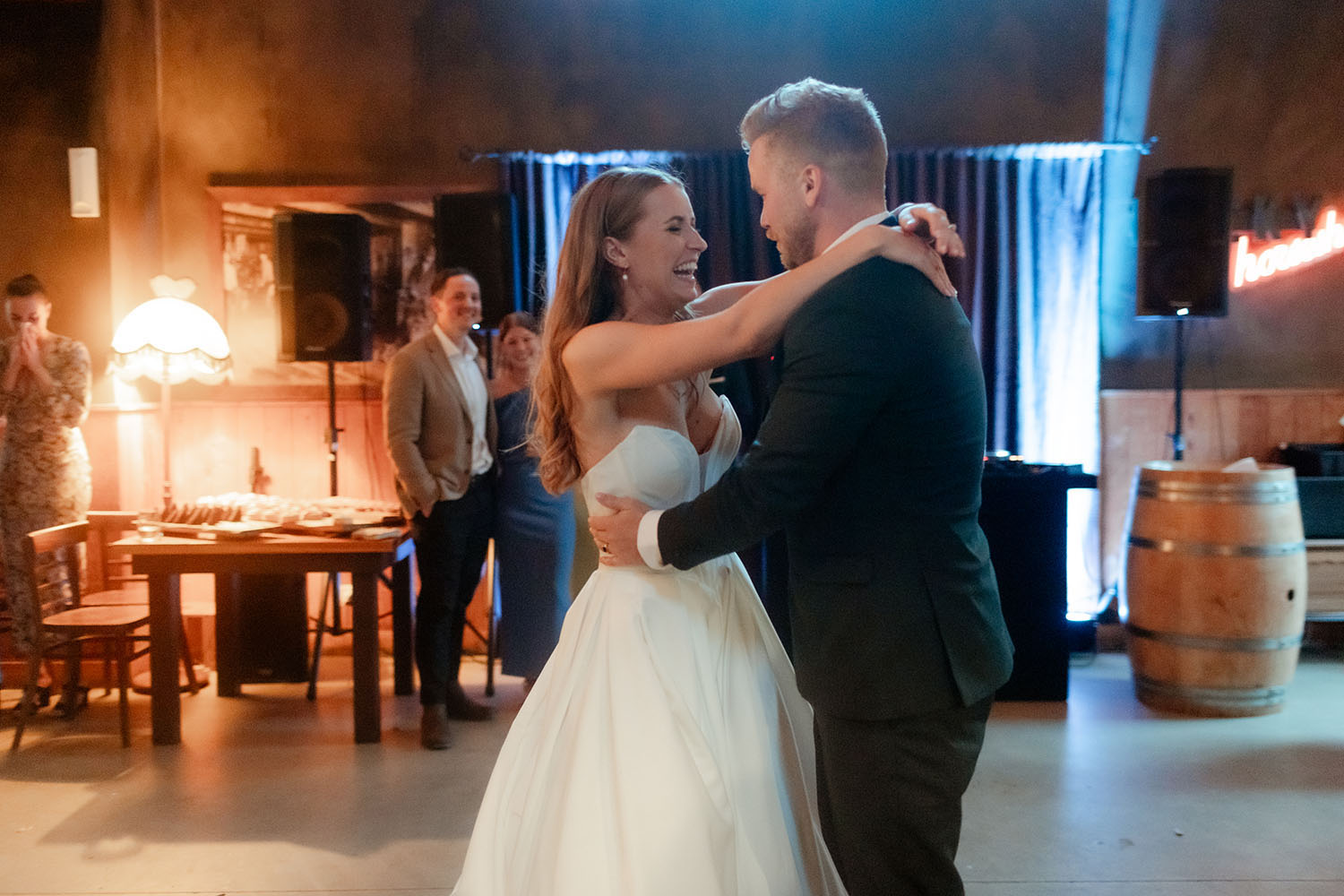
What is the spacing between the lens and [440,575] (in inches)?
172

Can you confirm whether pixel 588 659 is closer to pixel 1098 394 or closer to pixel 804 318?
pixel 804 318

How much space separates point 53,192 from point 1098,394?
217 inches

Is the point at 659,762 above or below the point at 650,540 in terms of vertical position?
below

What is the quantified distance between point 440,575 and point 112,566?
1.77 metres

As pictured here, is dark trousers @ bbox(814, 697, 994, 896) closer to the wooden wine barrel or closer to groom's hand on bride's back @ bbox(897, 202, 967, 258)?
groom's hand on bride's back @ bbox(897, 202, 967, 258)

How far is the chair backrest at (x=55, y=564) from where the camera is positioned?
4.16 metres

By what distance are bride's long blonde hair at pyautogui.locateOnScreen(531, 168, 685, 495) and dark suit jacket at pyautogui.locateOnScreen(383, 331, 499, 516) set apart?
233cm

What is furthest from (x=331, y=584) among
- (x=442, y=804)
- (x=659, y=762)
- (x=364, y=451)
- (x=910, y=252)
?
(x=910, y=252)

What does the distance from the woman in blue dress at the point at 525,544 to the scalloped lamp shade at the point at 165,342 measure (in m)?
1.50

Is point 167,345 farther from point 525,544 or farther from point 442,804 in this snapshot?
point 442,804

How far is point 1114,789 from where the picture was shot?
3611 mm

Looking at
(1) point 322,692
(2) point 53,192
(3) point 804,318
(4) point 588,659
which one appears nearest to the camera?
(3) point 804,318

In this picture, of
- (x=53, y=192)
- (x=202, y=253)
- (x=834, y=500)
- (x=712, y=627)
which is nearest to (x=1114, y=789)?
(x=712, y=627)

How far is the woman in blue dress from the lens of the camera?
4.62 meters
